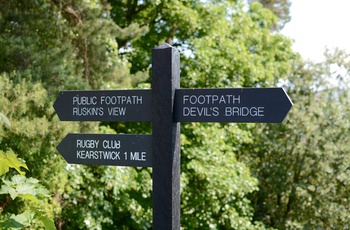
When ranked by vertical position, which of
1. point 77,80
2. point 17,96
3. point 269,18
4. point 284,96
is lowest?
point 284,96

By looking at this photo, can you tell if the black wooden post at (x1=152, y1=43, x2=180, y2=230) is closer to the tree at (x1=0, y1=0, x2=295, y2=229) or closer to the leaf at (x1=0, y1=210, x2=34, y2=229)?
the leaf at (x1=0, y1=210, x2=34, y2=229)

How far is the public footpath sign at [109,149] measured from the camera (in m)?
3.12

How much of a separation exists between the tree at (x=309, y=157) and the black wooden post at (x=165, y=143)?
28.7 ft

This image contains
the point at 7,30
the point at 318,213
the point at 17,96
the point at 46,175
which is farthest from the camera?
the point at 318,213

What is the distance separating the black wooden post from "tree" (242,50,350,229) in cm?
874

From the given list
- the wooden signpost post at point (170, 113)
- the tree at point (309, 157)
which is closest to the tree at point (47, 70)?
the wooden signpost post at point (170, 113)

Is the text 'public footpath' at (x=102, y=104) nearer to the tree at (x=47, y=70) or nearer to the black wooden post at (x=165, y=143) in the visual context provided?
the black wooden post at (x=165, y=143)

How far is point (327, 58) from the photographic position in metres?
12.1

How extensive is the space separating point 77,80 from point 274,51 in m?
8.33

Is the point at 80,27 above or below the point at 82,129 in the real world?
above

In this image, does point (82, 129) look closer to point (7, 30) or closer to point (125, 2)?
point (7, 30)

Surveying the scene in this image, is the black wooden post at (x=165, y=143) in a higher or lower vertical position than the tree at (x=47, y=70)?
lower

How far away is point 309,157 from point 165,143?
355 inches

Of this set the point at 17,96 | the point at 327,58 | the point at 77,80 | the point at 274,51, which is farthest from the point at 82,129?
the point at 274,51
